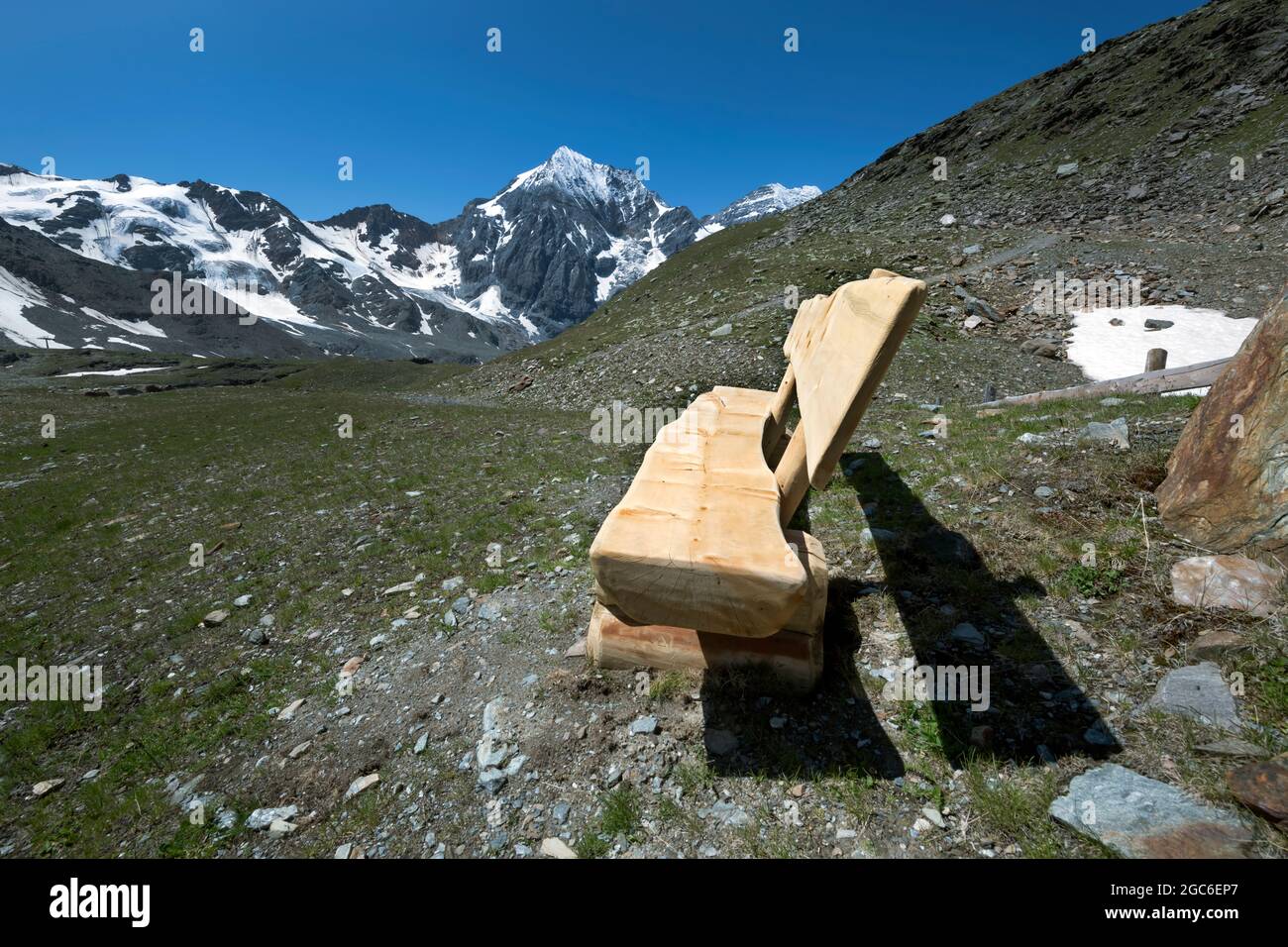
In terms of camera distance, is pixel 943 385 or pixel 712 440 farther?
pixel 943 385

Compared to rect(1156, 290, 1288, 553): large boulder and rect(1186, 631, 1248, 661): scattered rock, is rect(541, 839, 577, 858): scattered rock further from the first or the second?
rect(1156, 290, 1288, 553): large boulder

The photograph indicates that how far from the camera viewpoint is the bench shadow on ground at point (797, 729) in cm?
317

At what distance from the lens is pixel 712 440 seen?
15.1ft

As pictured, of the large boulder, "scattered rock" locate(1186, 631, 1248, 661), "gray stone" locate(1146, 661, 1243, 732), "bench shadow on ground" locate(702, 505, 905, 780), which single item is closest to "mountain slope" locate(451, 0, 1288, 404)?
the large boulder

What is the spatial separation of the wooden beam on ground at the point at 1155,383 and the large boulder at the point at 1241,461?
3731 mm

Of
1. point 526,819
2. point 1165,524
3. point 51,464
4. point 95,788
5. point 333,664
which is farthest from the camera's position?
point 51,464

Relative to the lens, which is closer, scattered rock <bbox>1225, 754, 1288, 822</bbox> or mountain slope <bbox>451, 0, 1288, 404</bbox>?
scattered rock <bbox>1225, 754, 1288, 822</bbox>

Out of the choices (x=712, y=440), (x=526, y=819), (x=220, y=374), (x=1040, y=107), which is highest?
(x=1040, y=107)

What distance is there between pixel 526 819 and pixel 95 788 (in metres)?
3.64

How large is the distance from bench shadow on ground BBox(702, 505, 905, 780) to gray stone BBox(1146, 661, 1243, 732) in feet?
5.16

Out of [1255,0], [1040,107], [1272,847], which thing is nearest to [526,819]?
[1272,847]

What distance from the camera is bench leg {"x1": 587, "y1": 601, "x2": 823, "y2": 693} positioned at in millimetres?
3590

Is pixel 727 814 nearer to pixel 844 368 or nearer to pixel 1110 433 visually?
pixel 844 368
